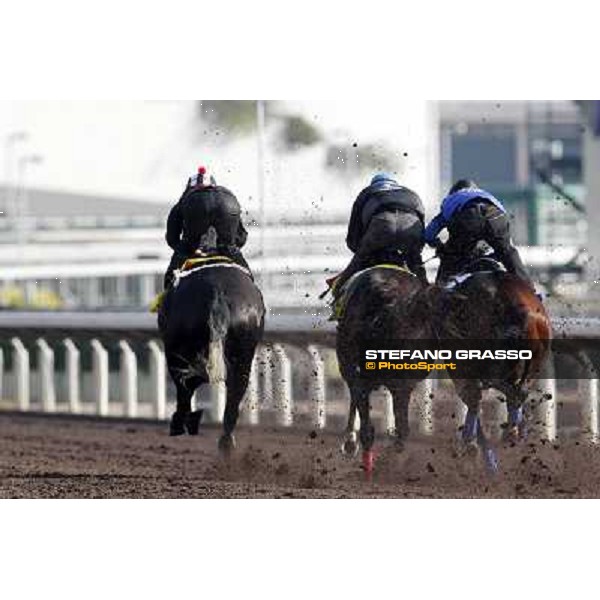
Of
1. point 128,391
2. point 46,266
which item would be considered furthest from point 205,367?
point 128,391

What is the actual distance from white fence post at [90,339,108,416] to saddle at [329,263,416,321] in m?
3.99

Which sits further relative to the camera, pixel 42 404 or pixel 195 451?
pixel 42 404

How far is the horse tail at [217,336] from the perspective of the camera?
1606cm

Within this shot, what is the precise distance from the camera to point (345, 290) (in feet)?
52.3

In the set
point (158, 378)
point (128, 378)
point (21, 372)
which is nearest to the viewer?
point (158, 378)

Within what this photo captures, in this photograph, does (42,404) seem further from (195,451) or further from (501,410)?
(501,410)

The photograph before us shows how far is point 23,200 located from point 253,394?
1.79 m

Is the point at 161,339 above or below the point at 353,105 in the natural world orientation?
below

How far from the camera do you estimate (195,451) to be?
1669 cm

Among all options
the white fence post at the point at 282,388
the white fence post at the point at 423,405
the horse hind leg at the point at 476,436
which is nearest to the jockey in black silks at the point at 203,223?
the white fence post at the point at 282,388

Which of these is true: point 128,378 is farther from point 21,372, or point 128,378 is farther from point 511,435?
point 511,435

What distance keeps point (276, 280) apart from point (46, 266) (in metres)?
1.69

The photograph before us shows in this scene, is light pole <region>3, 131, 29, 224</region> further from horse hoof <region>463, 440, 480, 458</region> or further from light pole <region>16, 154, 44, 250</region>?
horse hoof <region>463, 440, 480, 458</region>

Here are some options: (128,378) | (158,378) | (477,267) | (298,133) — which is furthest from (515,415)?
(128,378)
